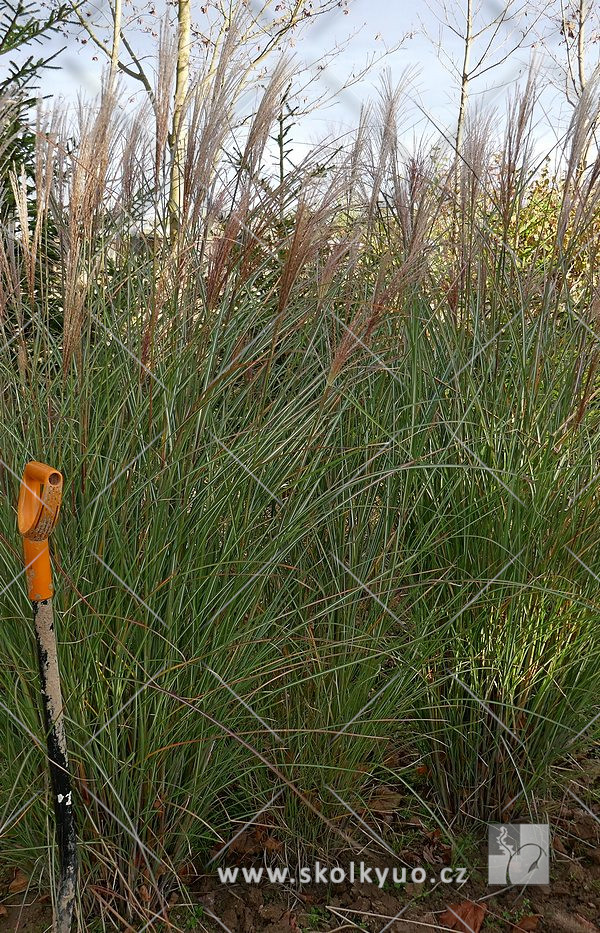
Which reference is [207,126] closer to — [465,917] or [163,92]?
[163,92]

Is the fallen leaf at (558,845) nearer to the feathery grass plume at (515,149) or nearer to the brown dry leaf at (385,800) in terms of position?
the brown dry leaf at (385,800)

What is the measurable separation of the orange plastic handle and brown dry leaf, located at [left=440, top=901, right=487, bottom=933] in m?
1.18

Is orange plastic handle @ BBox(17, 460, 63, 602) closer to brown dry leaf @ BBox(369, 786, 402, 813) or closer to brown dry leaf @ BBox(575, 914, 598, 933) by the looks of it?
brown dry leaf @ BBox(369, 786, 402, 813)

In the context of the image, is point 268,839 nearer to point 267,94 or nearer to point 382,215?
point 267,94

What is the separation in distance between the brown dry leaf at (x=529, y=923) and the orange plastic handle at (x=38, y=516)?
130 centimetres

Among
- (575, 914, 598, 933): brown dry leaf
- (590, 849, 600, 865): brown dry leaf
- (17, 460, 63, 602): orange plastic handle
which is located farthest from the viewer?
(590, 849, 600, 865): brown dry leaf

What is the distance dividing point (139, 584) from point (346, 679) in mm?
525

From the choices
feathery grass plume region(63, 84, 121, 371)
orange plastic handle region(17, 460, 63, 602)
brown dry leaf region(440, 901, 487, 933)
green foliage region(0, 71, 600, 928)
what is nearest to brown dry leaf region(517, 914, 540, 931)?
brown dry leaf region(440, 901, 487, 933)

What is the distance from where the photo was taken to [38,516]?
4.04 ft

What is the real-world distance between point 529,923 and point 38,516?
1424 millimetres

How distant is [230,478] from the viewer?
5.65 feet

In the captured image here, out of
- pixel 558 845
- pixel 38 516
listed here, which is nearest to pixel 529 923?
pixel 558 845

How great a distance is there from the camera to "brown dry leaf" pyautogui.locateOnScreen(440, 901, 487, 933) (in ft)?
5.81

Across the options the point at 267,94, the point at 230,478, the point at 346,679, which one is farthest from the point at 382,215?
the point at 346,679
